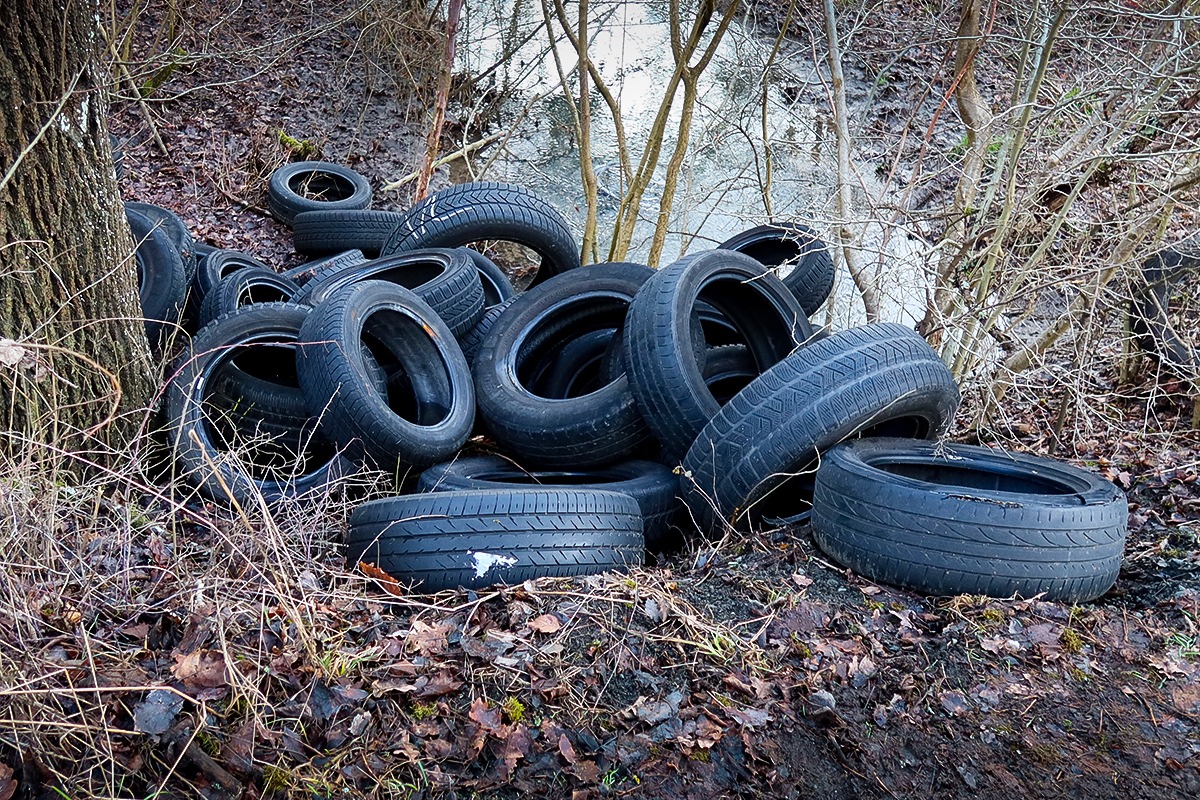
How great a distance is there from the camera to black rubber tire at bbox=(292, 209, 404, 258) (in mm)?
8031

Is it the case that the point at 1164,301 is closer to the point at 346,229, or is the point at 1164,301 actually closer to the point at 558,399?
the point at 558,399

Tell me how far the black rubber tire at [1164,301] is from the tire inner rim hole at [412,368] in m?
4.82

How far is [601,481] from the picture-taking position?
17.4ft

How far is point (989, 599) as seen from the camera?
3.95m

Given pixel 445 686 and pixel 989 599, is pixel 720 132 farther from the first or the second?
pixel 445 686

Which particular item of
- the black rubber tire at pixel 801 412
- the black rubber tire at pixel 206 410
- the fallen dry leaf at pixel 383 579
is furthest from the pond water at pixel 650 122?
the fallen dry leaf at pixel 383 579

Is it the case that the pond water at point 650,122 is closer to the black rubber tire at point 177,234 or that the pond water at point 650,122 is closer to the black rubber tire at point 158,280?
the black rubber tire at point 177,234

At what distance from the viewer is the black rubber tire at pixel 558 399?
5.20 meters

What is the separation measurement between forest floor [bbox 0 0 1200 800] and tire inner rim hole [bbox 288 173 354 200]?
19.3 ft

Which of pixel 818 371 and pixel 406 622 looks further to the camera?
pixel 818 371

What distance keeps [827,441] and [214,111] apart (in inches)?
376

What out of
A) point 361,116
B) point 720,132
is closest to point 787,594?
point 720,132

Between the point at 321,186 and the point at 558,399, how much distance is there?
5336 mm

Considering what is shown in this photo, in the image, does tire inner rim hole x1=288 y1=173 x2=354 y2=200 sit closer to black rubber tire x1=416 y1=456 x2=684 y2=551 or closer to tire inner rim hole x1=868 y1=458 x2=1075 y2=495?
black rubber tire x1=416 y1=456 x2=684 y2=551
